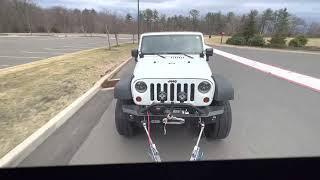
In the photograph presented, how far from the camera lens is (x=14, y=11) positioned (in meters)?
73.2

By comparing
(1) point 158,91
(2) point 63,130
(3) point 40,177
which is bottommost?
(2) point 63,130

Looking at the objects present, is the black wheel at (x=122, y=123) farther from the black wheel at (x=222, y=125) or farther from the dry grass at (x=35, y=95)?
the dry grass at (x=35, y=95)

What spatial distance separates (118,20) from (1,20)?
4061 centimetres

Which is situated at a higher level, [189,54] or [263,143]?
[189,54]

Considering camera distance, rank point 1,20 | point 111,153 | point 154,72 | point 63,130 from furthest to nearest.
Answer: point 1,20 < point 63,130 < point 154,72 < point 111,153

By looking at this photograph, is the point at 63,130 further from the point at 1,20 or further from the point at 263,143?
the point at 1,20

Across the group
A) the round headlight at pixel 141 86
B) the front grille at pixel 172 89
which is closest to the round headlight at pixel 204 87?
the front grille at pixel 172 89

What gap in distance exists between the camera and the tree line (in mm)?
40812

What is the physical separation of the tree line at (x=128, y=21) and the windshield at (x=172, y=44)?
75.8 ft

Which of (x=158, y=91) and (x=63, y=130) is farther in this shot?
(x=63, y=130)

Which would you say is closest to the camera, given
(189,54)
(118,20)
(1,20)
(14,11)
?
(189,54)

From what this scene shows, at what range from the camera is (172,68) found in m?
5.79

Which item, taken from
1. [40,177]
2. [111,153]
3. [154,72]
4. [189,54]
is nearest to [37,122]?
[111,153]

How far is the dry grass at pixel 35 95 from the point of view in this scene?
19.4 feet
